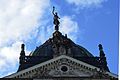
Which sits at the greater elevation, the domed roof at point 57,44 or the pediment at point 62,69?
the domed roof at point 57,44

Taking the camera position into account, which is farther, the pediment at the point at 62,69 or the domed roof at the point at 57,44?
the domed roof at the point at 57,44

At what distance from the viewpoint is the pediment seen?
30.2m

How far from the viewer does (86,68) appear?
100ft

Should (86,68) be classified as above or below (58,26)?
below

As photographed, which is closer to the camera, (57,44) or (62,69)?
(62,69)

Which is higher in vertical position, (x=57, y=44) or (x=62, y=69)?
(x=57, y=44)

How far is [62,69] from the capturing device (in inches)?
1198

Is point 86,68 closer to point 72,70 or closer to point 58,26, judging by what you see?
point 72,70

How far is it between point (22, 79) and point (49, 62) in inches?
118

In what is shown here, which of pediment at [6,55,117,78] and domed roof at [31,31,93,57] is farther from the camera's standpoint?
domed roof at [31,31,93,57]

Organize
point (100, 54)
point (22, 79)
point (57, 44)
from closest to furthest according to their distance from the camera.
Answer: point (22, 79)
point (57, 44)
point (100, 54)

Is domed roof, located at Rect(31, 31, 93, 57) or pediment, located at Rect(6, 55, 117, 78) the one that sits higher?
domed roof, located at Rect(31, 31, 93, 57)

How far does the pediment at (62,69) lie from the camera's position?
3020 cm

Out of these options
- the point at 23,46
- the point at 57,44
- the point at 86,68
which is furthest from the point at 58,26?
the point at 86,68
